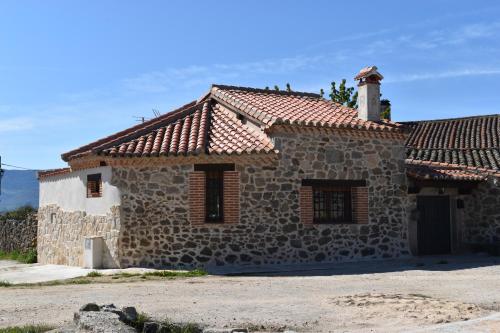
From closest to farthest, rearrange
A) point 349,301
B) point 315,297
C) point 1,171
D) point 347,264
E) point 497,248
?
1. point 349,301
2. point 315,297
3. point 347,264
4. point 497,248
5. point 1,171

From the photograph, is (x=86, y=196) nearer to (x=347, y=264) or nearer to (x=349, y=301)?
(x=347, y=264)

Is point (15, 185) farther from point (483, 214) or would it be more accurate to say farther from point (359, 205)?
point (359, 205)

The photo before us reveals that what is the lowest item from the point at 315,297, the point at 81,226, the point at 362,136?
the point at 315,297

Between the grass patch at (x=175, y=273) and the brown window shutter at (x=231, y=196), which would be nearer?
the grass patch at (x=175, y=273)

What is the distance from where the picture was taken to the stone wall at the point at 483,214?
18828 mm

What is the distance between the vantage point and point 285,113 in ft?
54.3

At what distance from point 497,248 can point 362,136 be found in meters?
5.86

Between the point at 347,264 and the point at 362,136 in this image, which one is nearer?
the point at 347,264

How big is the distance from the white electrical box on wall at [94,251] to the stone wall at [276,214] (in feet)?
2.67

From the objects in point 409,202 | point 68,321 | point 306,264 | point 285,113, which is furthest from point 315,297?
point 409,202

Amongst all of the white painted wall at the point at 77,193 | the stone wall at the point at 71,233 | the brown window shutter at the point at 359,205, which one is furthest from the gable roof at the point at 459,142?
the stone wall at the point at 71,233

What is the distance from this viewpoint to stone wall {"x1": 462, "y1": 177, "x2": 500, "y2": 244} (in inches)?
741

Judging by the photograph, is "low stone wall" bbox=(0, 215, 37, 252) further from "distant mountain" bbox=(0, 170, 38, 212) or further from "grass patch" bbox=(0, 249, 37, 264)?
"distant mountain" bbox=(0, 170, 38, 212)

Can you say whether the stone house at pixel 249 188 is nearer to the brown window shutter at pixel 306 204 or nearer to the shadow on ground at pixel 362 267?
the brown window shutter at pixel 306 204
